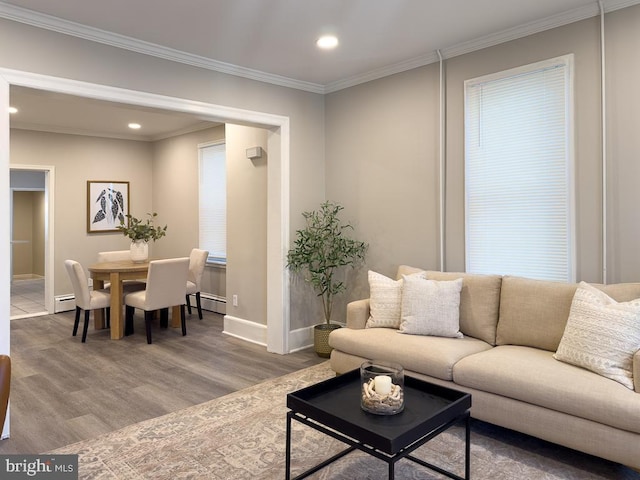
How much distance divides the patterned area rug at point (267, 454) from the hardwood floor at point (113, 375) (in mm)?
278

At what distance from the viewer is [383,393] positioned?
2014mm

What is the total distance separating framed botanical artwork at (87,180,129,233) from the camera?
7.00 metres

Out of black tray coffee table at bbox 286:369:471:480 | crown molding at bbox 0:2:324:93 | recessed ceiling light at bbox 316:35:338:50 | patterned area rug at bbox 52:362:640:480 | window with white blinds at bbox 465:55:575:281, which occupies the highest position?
recessed ceiling light at bbox 316:35:338:50

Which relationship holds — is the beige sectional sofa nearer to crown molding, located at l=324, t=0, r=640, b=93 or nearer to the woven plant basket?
the woven plant basket

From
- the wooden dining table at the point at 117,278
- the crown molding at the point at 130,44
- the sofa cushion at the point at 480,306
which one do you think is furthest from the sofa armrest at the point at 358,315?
the wooden dining table at the point at 117,278

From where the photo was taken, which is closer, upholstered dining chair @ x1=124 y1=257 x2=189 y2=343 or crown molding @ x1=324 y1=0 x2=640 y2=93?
crown molding @ x1=324 y1=0 x2=640 y2=93

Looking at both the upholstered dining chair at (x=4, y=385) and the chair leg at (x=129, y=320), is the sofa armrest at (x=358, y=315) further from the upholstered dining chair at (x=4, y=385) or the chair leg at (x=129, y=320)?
the chair leg at (x=129, y=320)

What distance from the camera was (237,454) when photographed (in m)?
2.57

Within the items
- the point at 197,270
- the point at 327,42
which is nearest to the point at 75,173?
the point at 197,270

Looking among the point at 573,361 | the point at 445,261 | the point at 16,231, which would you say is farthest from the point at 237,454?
the point at 16,231

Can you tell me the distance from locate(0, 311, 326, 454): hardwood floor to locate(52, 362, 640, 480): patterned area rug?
28 cm

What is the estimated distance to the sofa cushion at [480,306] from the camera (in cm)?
323

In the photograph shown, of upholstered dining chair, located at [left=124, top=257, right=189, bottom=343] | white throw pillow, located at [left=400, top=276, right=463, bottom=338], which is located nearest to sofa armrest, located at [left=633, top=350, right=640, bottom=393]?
white throw pillow, located at [left=400, top=276, right=463, bottom=338]

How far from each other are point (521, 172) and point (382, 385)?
7.13ft
